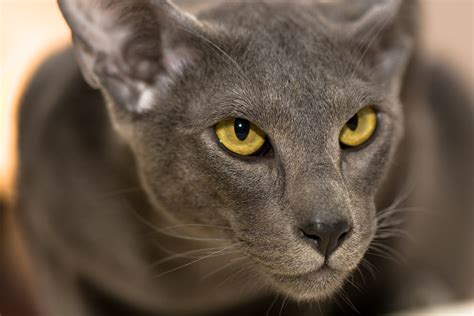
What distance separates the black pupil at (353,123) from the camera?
1.46m

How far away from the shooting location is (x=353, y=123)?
4.83 feet

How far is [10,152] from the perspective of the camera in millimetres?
2441

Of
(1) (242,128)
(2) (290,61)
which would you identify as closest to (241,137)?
(1) (242,128)

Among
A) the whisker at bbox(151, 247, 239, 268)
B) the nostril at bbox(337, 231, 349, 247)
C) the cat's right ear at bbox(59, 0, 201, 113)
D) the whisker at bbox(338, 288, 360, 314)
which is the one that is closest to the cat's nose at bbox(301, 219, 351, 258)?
Result: the nostril at bbox(337, 231, 349, 247)

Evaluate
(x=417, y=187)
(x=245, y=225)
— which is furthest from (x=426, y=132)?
(x=245, y=225)

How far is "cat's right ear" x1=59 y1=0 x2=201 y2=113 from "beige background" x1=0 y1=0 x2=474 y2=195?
1107 millimetres

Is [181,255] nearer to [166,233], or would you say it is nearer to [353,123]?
[166,233]

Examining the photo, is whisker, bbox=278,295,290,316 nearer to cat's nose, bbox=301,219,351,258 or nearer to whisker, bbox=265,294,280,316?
whisker, bbox=265,294,280,316

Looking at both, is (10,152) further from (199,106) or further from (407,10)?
(407,10)

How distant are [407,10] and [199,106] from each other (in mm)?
619

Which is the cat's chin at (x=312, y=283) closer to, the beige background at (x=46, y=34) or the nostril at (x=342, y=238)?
the nostril at (x=342, y=238)

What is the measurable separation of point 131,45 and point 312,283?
66 centimetres

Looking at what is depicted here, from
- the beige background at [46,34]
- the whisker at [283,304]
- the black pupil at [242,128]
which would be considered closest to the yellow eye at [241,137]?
the black pupil at [242,128]

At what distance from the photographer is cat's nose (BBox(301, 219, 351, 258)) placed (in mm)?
1270
